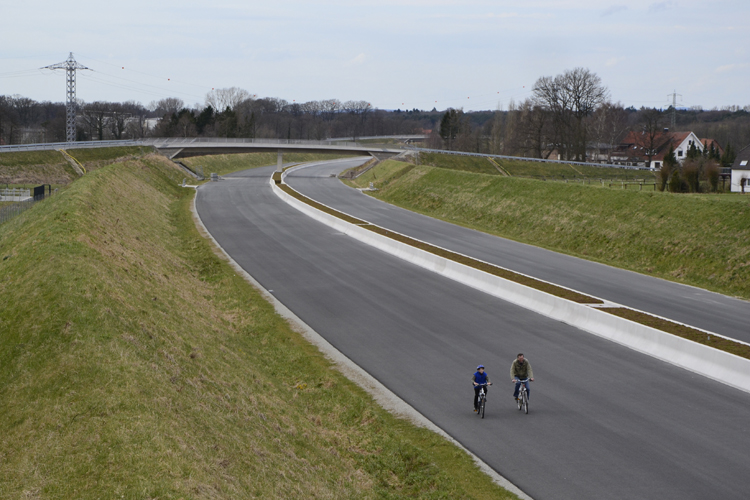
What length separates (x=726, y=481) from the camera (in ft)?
40.3

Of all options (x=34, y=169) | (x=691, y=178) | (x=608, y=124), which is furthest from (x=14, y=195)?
(x=608, y=124)

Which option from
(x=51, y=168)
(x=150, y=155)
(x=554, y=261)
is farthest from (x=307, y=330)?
(x=150, y=155)

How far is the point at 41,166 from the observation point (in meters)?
67.0

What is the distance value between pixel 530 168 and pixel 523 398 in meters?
85.2

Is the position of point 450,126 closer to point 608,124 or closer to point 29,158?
point 608,124

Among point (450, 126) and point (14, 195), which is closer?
point (14, 195)

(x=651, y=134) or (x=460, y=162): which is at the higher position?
(x=651, y=134)

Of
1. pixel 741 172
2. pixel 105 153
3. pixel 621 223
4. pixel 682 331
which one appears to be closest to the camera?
pixel 682 331

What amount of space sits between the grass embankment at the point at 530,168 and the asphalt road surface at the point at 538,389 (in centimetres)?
6414

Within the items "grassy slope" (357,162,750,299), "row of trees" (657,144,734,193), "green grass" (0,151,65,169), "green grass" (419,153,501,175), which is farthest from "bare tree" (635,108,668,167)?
"green grass" (0,151,65,169)

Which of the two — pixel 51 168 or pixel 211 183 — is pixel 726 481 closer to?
pixel 51 168

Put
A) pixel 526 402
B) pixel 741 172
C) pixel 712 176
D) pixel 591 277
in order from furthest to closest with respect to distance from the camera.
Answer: pixel 741 172 → pixel 712 176 → pixel 591 277 → pixel 526 402

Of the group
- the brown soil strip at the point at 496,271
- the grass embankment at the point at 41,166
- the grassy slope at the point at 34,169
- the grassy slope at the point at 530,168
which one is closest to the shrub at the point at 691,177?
the brown soil strip at the point at 496,271

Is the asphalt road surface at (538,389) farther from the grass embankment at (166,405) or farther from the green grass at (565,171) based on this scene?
the green grass at (565,171)
